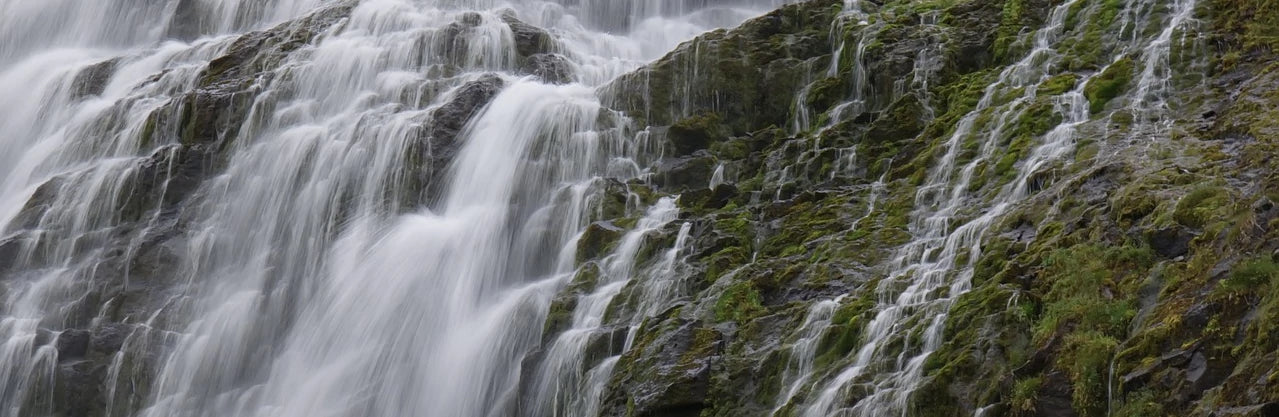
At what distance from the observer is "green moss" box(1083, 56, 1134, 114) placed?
14352mm

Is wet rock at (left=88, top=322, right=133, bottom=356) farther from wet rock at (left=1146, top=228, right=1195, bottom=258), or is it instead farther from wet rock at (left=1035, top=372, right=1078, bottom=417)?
wet rock at (left=1146, top=228, right=1195, bottom=258)

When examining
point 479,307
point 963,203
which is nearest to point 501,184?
point 479,307

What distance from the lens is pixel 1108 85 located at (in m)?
14.5

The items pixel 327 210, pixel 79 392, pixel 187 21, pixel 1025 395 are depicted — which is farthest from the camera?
pixel 187 21

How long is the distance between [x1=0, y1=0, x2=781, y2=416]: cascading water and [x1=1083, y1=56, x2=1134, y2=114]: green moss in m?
5.05

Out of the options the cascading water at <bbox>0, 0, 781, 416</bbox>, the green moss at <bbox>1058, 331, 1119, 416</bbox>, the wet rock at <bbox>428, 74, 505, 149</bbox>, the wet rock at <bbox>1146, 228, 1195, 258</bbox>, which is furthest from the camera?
the wet rock at <bbox>428, 74, 505, 149</bbox>

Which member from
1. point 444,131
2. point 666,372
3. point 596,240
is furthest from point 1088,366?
point 444,131

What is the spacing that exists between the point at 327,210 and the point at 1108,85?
436 inches

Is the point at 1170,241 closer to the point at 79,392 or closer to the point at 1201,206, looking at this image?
the point at 1201,206

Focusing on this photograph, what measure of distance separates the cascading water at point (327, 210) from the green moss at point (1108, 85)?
5.05 metres

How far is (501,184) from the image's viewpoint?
60.4ft

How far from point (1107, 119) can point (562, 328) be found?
649 centimetres

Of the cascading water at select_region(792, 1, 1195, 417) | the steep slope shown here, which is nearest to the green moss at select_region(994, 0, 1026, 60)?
the steep slope

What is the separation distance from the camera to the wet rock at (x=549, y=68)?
71.5 ft
